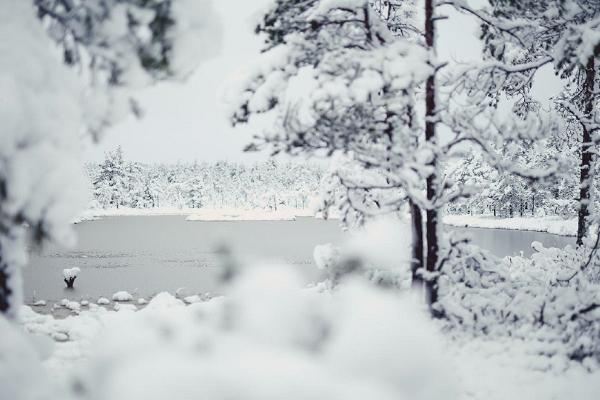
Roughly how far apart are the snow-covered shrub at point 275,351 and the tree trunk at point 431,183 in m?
4.23

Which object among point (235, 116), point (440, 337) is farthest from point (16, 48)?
point (440, 337)

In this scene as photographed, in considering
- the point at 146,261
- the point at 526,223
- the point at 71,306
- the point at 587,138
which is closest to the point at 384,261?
the point at 587,138

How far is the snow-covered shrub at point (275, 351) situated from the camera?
7.04ft

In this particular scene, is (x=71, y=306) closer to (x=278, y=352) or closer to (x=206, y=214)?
(x=278, y=352)

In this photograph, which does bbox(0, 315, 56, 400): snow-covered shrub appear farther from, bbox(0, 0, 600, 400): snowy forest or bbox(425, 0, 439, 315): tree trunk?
bbox(425, 0, 439, 315): tree trunk

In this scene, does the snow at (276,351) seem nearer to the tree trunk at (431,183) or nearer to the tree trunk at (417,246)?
the tree trunk at (431,183)

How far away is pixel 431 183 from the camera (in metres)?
6.65

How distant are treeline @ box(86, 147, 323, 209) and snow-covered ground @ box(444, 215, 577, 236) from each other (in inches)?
1545

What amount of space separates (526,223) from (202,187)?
7464cm

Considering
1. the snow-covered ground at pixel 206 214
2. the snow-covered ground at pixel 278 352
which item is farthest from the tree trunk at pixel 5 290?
the snow-covered ground at pixel 206 214

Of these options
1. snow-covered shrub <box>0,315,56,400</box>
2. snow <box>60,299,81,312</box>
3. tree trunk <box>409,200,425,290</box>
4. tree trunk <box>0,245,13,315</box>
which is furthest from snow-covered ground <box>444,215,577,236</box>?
snow-covered shrub <box>0,315,56,400</box>

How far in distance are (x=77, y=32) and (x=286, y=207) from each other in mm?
110043

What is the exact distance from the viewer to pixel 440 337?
598 centimetres

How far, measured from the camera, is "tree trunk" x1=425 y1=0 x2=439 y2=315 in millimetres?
6684
